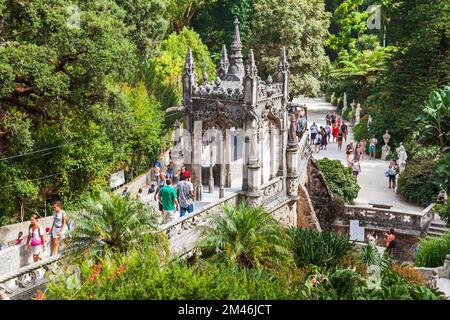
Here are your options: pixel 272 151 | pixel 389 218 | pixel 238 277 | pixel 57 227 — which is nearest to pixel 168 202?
pixel 57 227

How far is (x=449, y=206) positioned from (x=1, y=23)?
16867 millimetres

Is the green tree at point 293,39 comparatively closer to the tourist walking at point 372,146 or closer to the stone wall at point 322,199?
the tourist walking at point 372,146

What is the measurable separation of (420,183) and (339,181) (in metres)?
3.63

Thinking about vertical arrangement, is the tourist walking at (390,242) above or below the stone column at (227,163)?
below

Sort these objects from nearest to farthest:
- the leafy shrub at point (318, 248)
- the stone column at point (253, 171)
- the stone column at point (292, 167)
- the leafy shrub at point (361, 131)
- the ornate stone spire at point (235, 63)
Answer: the leafy shrub at point (318, 248) → the stone column at point (253, 171) → the ornate stone spire at point (235, 63) → the stone column at point (292, 167) → the leafy shrub at point (361, 131)

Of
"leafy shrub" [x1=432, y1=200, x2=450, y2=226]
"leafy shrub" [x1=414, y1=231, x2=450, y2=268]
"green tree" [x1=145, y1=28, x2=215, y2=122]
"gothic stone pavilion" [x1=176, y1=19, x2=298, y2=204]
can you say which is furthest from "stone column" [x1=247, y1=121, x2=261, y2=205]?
"green tree" [x1=145, y1=28, x2=215, y2=122]

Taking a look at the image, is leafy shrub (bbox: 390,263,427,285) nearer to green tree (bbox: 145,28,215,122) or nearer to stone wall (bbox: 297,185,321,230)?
stone wall (bbox: 297,185,321,230)

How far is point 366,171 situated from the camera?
37.0m

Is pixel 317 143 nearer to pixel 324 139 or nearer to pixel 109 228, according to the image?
pixel 324 139

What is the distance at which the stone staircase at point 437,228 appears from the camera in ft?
90.9

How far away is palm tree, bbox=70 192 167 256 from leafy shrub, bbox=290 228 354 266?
4368 mm

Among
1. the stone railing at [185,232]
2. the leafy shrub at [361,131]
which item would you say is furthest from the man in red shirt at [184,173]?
the leafy shrub at [361,131]

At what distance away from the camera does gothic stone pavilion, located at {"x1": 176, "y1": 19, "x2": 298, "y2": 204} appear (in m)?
21.7

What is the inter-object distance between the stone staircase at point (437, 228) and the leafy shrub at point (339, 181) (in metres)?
3.88
